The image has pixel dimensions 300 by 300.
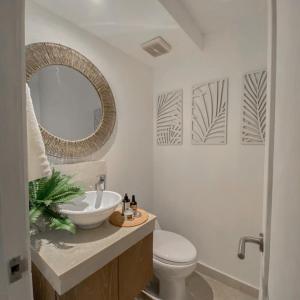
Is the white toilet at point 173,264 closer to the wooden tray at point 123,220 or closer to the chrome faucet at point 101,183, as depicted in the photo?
the wooden tray at point 123,220

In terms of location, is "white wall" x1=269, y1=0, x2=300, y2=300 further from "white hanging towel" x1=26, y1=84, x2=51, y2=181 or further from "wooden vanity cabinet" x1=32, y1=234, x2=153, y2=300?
"white hanging towel" x1=26, y1=84, x2=51, y2=181

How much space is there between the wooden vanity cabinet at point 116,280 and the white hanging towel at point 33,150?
457 millimetres

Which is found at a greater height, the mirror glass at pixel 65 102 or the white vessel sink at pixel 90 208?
the mirror glass at pixel 65 102

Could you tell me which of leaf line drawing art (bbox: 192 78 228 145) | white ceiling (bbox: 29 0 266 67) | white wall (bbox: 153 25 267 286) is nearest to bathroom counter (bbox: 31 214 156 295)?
white wall (bbox: 153 25 267 286)

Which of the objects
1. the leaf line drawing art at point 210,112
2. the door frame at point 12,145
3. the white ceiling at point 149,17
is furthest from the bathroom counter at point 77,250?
the white ceiling at point 149,17

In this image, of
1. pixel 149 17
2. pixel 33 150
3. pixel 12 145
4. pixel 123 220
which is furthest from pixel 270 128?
pixel 149 17

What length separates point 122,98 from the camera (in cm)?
171

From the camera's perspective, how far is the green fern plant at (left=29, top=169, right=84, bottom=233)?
0.89 meters

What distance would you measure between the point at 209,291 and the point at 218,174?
1055 millimetres

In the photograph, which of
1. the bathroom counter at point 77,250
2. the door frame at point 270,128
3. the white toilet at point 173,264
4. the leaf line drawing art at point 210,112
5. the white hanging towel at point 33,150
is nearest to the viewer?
the door frame at point 270,128

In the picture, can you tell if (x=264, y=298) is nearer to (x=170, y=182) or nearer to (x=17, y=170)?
(x=17, y=170)

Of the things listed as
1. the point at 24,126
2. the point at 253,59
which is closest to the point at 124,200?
the point at 24,126

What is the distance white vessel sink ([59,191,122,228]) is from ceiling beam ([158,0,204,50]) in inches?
51.9

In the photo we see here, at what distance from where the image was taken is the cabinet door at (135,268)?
976mm
